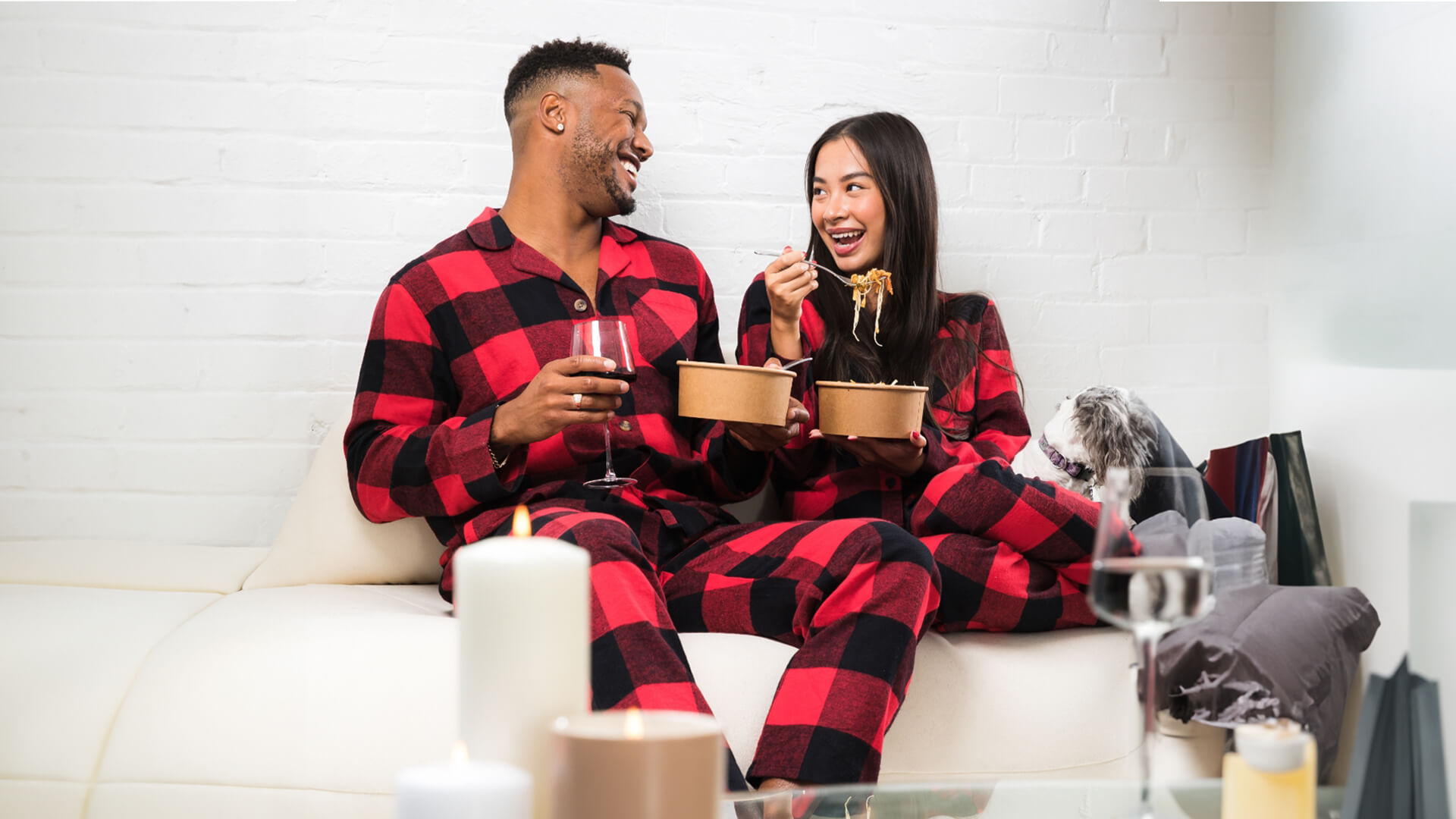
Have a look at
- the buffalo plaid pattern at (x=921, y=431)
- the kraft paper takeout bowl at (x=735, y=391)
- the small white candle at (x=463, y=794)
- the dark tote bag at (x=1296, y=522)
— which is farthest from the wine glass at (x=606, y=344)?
the dark tote bag at (x=1296, y=522)

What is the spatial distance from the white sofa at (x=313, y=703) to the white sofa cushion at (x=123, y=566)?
0.18 ft

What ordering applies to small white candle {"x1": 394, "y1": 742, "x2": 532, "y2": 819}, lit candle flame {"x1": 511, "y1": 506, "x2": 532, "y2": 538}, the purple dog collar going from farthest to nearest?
the purple dog collar, lit candle flame {"x1": 511, "y1": 506, "x2": 532, "y2": 538}, small white candle {"x1": 394, "y1": 742, "x2": 532, "y2": 819}

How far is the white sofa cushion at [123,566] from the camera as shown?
1.80 m

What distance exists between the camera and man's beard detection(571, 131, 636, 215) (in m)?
1.97

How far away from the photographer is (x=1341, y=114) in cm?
226

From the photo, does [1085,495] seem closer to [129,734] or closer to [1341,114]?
[1341,114]

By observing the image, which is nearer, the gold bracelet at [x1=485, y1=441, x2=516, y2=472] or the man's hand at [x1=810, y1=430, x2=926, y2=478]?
the gold bracelet at [x1=485, y1=441, x2=516, y2=472]

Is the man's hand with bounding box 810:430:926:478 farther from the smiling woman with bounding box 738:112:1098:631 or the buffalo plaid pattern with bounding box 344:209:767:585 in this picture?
the buffalo plaid pattern with bounding box 344:209:767:585

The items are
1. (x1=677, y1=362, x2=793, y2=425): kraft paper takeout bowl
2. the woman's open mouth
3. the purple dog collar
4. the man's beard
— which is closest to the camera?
(x1=677, y1=362, x2=793, y2=425): kraft paper takeout bowl

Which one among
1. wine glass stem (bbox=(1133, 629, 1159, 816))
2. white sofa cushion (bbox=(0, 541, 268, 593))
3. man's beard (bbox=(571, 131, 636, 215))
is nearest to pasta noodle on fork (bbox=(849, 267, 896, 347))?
man's beard (bbox=(571, 131, 636, 215))

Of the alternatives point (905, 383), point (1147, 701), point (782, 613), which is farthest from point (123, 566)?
point (1147, 701)

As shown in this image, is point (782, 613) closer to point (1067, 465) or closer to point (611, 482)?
point (611, 482)

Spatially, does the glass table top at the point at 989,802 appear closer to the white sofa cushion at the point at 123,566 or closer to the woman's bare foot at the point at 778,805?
the woman's bare foot at the point at 778,805

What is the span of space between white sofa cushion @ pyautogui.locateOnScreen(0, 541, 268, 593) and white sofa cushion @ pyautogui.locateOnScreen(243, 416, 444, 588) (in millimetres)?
71
